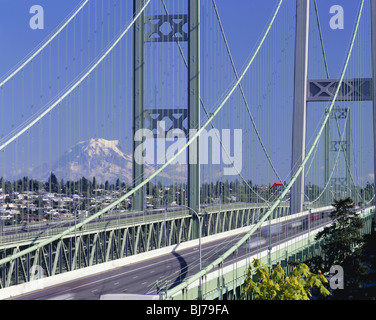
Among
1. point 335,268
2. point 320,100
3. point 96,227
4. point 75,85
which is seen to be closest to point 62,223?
point 96,227

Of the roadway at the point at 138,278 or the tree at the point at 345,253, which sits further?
the tree at the point at 345,253

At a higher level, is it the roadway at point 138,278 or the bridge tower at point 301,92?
the bridge tower at point 301,92

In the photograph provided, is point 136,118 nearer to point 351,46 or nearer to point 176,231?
point 176,231

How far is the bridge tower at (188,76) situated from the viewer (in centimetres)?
4778

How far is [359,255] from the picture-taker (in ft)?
125

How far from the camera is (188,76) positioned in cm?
4900

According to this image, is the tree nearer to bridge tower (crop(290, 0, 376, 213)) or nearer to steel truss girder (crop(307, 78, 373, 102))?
steel truss girder (crop(307, 78, 373, 102))

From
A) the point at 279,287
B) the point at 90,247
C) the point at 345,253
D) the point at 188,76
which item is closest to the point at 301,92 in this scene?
the point at 188,76

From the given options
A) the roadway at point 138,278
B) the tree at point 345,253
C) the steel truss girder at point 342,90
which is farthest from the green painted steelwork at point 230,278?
the steel truss girder at point 342,90

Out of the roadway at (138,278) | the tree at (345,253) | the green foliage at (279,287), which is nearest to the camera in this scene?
the green foliage at (279,287)

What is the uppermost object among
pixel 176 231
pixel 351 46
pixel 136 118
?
pixel 351 46

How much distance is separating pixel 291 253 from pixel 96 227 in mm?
12494

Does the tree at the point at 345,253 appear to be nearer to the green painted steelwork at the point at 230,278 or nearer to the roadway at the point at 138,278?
the green painted steelwork at the point at 230,278

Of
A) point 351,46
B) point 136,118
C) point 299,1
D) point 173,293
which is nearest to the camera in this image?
point 173,293
